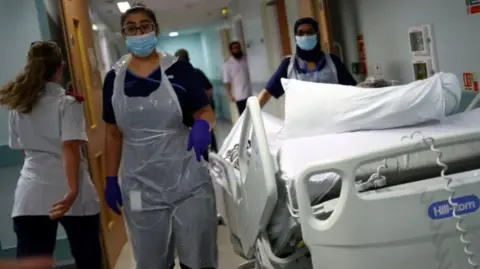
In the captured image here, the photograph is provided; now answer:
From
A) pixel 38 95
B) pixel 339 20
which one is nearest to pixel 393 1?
pixel 339 20

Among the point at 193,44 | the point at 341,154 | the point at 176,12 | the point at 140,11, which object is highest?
the point at 176,12

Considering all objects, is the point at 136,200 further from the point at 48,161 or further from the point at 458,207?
the point at 458,207

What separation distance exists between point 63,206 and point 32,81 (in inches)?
19.6

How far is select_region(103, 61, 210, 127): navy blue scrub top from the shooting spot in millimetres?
2092

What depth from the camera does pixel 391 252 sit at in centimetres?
137

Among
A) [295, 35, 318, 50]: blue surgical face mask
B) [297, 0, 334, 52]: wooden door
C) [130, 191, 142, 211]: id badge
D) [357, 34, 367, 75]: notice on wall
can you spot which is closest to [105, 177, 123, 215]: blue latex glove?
[130, 191, 142, 211]: id badge

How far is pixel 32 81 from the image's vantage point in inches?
89.4

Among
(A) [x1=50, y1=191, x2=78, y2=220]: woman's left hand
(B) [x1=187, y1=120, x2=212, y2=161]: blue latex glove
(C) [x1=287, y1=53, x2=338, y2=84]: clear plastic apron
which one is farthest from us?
(C) [x1=287, y1=53, x2=338, y2=84]: clear plastic apron

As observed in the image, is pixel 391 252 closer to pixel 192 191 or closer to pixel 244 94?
pixel 192 191

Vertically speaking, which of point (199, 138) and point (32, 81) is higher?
point (32, 81)

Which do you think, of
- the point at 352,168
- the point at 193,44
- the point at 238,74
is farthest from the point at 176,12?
the point at 352,168

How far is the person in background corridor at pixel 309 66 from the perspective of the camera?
296 cm

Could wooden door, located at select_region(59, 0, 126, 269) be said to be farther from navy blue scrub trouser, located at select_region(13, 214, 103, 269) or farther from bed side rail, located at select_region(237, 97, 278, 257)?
bed side rail, located at select_region(237, 97, 278, 257)

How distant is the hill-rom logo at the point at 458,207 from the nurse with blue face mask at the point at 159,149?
0.90 metres
